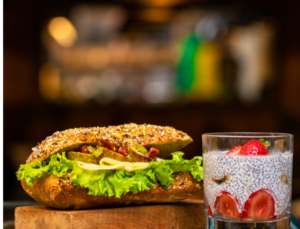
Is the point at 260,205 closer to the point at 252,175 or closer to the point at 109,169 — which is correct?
the point at 252,175

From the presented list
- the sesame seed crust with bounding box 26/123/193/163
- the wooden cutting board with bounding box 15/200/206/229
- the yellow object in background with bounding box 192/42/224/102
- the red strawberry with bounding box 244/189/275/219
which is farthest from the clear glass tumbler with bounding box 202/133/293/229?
the yellow object in background with bounding box 192/42/224/102

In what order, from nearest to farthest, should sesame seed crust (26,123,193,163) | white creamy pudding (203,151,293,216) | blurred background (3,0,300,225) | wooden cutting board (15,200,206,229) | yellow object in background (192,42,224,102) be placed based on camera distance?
white creamy pudding (203,151,293,216), wooden cutting board (15,200,206,229), sesame seed crust (26,123,193,163), blurred background (3,0,300,225), yellow object in background (192,42,224,102)

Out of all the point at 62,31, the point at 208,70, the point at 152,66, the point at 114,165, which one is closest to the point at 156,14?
the point at 152,66

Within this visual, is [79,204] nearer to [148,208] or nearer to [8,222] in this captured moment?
[148,208]

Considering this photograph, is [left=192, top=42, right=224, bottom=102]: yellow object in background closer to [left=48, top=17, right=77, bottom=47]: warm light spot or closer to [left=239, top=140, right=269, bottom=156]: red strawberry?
[left=48, top=17, right=77, bottom=47]: warm light spot

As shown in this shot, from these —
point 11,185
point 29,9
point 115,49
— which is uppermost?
point 29,9

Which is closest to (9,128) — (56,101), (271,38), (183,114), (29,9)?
(56,101)

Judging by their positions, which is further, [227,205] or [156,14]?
[156,14]
